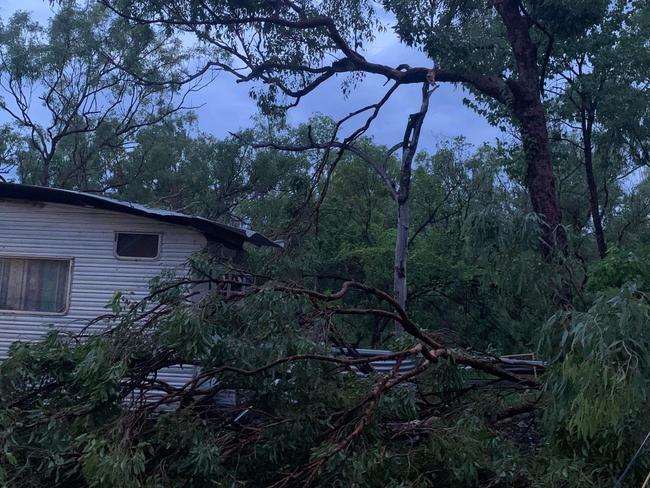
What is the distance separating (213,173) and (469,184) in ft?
29.2

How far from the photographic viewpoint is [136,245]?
10.3 metres

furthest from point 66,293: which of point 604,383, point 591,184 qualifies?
point 591,184

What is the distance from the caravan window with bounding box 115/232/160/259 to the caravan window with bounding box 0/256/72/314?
2.23ft

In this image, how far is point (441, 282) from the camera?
15828 millimetres

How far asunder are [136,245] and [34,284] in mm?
1422

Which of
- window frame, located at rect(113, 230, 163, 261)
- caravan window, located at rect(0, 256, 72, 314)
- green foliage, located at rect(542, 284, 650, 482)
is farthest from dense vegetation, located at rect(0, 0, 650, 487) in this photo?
caravan window, located at rect(0, 256, 72, 314)

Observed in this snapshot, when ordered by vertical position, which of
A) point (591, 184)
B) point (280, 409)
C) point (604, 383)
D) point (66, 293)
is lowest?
point (280, 409)

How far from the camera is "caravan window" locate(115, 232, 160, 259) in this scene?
1023cm

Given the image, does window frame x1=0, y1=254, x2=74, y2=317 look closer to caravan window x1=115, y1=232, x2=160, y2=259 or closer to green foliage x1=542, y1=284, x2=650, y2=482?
caravan window x1=115, y1=232, x2=160, y2=259

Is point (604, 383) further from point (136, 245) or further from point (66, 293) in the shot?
point (66, 293)

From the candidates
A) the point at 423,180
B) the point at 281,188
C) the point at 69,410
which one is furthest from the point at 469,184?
the point at 69,410

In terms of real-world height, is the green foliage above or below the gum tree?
below

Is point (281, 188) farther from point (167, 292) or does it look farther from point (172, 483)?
point (172, 483)

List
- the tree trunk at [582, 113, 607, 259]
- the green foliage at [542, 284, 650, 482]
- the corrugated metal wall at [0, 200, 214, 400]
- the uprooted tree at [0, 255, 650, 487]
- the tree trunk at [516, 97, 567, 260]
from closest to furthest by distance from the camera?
the green foliage at [542, 284, 650, 482] → the uprooted tree at [0, 255, 650, 487] → the corrugated metal wall at [0, 200, 214, 400] → the tree trunk at [516, 97, 567, 260] → the tree trunk at [582, 113, 607, 259]
